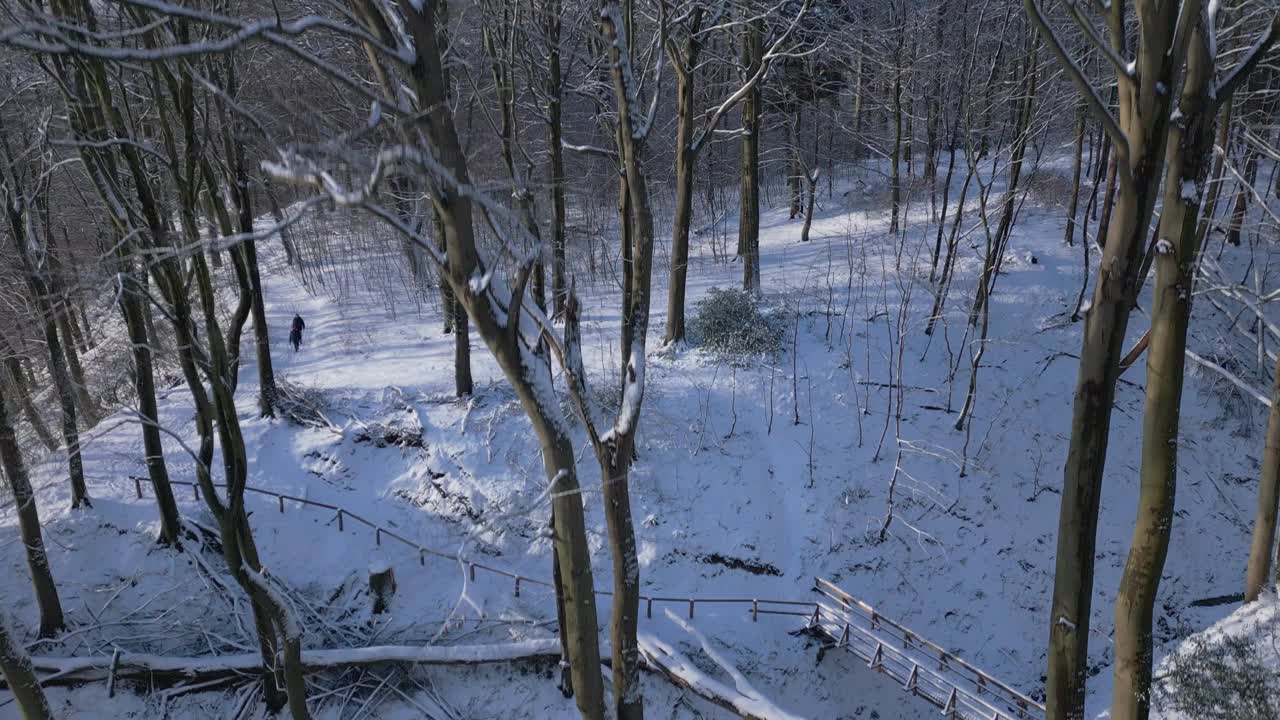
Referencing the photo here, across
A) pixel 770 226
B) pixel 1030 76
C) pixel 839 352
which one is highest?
pixel 1030 76

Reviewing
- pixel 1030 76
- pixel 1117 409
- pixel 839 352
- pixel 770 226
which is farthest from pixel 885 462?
pixel 770 226

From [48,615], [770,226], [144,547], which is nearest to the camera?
[48,615]

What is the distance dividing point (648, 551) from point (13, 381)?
471 inches

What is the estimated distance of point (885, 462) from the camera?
12.8 meters

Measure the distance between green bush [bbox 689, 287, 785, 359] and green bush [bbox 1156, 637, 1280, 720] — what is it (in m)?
8.83

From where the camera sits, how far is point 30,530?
953 centimetres

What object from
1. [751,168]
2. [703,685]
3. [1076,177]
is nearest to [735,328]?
[751,168]

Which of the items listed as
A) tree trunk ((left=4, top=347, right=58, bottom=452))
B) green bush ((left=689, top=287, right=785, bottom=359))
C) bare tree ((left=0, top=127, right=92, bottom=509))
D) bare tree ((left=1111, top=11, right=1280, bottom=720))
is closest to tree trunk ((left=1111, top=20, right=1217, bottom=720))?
bare tree ((left=1111, top=11, right=1280, bottom=720))

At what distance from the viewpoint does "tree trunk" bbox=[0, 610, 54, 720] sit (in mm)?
7375

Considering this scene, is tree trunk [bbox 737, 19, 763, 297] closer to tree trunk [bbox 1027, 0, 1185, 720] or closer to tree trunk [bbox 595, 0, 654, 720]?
tree trunk [bbox 595, 0, 654, 720]

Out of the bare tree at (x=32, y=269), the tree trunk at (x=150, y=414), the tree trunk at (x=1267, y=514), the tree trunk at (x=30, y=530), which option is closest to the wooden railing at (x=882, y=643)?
the tree trunk at (x=150, y=414)

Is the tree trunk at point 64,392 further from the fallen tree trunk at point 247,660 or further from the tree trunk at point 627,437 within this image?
the tree trunk at point 627,437

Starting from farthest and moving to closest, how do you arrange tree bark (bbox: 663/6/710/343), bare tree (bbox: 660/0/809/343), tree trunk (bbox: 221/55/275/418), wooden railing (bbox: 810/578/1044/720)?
1. tree bark (bbox: 663/6/710/343)
2. tree trunk (bbox: 221/55/275/418)
3. bare tree (bbox: 660/0/809/343)
4. wooden railing (bbox: 810/578/1044/720)

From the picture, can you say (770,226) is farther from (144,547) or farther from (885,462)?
(144,547)
